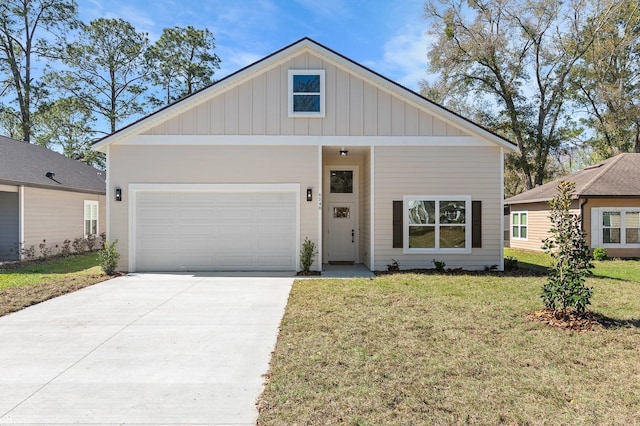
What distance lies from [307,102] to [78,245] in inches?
466

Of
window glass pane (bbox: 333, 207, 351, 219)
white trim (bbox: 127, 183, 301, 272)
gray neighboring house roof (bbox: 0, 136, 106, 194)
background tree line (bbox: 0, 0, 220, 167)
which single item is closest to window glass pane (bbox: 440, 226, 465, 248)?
window glass pane (bbox: 333, 207, 351, 219)

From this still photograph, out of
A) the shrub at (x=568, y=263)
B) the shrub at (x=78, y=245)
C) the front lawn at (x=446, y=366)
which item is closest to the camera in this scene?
the front lawn at (x=446, y=366)

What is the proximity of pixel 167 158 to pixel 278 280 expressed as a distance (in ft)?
15.4

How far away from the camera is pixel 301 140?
35.1ft

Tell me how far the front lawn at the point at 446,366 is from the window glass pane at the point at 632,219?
1013cm

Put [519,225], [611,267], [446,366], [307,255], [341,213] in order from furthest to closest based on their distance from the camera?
1. [519,225]
2. [341,213]
3. [611,267]
4. [307,255]
5. [446,366]

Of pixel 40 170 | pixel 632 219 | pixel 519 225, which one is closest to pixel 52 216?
pixel 40 170

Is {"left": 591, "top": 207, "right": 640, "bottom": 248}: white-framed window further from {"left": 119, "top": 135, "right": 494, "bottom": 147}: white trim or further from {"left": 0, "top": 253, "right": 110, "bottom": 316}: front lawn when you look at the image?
{"left": 0, "top": 253, "right": 110, "bottom": 316}: front lawn

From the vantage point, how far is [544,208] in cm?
1672

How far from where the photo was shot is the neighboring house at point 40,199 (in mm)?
13164

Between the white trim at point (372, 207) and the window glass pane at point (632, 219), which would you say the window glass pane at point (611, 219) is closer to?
the window glass pane at point (632, 219)

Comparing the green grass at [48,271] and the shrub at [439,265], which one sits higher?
the shrub at [439,265]

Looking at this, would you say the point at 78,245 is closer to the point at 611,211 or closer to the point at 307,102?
the point at 307,102

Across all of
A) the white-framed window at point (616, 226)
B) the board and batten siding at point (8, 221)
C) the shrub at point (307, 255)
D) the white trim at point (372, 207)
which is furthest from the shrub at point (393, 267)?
the board and batten siding at point (8, 221)
